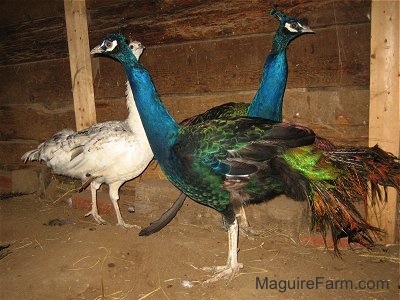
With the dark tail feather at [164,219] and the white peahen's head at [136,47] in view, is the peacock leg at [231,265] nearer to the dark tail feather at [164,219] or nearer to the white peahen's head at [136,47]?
the dark tail feather at [164,219]

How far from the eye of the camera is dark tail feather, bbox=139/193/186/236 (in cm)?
351

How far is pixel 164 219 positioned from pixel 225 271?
1062mm

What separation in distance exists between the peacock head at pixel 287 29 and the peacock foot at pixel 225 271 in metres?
2.08

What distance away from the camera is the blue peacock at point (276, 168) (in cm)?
240

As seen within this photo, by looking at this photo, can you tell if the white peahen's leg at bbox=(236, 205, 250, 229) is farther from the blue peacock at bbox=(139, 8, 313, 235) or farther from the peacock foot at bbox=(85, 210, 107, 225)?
the peacock foot at bbox=(85, 210, 107, 225)

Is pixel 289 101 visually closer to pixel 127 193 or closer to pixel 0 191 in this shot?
pixel 127 193

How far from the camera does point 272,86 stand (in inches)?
122

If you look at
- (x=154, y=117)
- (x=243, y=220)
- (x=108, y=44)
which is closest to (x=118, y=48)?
(x=108, y=44)

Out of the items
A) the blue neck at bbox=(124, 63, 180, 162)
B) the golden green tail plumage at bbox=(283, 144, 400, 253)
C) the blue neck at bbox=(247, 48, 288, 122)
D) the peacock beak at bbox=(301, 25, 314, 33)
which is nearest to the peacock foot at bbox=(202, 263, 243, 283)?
the golden green tail plumage at bbox=(283, 144, 400, 253)

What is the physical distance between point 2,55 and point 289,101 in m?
4.61

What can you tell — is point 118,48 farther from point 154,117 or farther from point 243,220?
point 243,220

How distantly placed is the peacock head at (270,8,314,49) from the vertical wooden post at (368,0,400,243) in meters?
0.59

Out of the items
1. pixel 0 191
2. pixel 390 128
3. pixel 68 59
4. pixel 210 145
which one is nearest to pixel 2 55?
pixel 68 59

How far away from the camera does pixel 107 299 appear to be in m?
2.52
